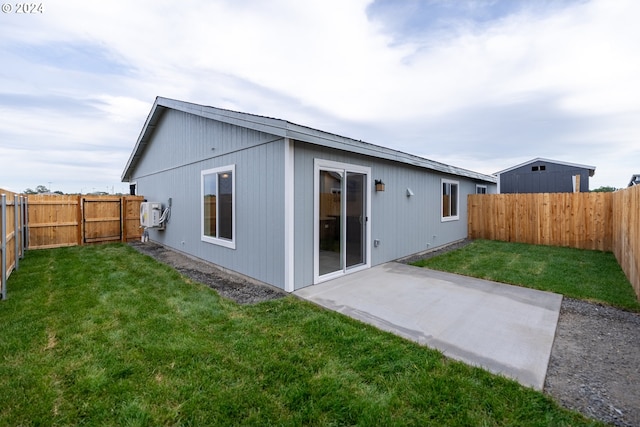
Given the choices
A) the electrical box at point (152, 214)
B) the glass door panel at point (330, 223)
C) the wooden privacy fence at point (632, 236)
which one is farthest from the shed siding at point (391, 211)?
the electrical box at point (152, 214)

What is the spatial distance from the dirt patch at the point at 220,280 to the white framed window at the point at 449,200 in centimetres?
664

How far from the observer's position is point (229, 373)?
7.54 feet

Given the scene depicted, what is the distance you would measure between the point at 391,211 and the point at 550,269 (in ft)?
11.4

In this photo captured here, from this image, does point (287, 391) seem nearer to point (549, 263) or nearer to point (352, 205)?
point (352, 205)

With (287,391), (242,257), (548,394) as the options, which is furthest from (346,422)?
(242,257)

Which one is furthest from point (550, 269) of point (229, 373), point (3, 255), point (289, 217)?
point (3, 255)

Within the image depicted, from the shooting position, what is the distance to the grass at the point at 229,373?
Answer: 185cm

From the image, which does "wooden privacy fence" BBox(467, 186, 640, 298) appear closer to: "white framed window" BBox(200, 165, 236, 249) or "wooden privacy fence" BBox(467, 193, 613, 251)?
"wooden privacy fence" BBox(467, 193, 613, 251)

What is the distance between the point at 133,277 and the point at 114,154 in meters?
12.1

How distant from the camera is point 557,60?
20.9ft

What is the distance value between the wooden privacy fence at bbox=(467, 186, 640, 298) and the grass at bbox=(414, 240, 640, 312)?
0.62 m

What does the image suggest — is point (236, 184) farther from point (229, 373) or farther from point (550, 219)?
point (550, 219)

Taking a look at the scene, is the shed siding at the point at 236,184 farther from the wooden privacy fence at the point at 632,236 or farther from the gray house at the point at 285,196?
the wooden privacy fence at the point at 632,236
